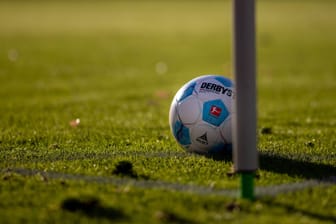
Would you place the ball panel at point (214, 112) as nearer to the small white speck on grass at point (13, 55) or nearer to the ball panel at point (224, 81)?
the ball panel at point (224, 81)

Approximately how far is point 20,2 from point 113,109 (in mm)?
50674

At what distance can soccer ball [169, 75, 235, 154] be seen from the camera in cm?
799

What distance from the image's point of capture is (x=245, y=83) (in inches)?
233

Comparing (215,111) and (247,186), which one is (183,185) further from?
(215,111)

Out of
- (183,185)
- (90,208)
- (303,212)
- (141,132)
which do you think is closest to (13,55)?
(141,132)

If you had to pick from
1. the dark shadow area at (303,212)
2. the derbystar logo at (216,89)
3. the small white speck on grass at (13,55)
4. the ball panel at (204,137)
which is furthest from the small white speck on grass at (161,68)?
the dark shadow area at (303,212)

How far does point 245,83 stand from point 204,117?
2.19m

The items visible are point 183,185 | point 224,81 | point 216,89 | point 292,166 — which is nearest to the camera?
point 183,185

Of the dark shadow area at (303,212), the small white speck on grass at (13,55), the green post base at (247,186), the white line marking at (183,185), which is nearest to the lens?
the dark shadow area at (303,212)

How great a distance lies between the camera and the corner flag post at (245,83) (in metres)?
5.90

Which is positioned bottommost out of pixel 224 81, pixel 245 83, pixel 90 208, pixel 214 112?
pixel 90 208

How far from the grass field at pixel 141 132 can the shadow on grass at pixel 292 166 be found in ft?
0.04

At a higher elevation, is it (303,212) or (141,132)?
(141,132)

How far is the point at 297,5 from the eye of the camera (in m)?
56.1
